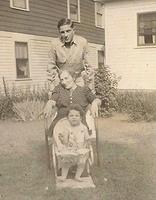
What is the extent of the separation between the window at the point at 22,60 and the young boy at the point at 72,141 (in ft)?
37.3

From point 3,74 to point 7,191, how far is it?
10734 mm

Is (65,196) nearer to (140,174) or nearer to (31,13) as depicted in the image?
(140,174)

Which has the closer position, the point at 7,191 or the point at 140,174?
the point at 7,191

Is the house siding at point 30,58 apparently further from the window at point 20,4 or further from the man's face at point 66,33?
the man's face at point 66,33

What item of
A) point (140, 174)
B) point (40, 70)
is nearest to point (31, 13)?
point (40, 70)

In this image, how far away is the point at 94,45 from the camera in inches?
937

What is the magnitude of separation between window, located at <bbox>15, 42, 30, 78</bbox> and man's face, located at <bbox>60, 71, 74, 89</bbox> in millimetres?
11144

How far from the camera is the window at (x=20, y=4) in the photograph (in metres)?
16.2

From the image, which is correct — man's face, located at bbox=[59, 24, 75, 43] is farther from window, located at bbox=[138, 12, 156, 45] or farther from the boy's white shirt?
window, located at bbox=[138, 12, 156, 45]

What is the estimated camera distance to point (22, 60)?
1711 cm

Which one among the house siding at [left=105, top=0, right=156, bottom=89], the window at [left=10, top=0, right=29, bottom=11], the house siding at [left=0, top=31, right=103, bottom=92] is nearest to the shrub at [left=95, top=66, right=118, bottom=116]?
the house siding at [left=0, top=31, right=103, bottom=92]

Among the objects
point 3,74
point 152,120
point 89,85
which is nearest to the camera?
point 89,85

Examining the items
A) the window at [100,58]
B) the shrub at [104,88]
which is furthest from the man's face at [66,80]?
the window at [100,58]

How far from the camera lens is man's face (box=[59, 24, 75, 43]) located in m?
5.90
